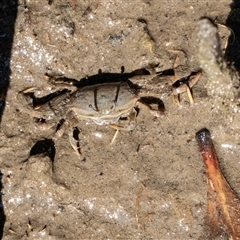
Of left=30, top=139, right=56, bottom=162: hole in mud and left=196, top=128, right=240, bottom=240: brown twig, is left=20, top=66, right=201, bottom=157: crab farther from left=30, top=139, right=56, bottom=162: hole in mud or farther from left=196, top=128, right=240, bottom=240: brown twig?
left=196, top=128, right=240, bottom=240: brown twig

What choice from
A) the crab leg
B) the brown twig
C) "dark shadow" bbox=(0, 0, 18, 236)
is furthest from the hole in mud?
the brown twig

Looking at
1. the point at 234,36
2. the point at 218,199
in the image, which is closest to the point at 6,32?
the point at 234,36

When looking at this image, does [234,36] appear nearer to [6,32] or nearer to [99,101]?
[99,101]

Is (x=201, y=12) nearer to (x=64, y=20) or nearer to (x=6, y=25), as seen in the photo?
(x=64, y=20)

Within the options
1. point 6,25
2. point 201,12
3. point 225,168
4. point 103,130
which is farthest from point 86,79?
point 225,168

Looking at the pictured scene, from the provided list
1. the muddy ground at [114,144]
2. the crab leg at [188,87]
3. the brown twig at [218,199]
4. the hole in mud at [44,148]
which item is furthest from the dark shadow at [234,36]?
the hole in mud at [44,148]
